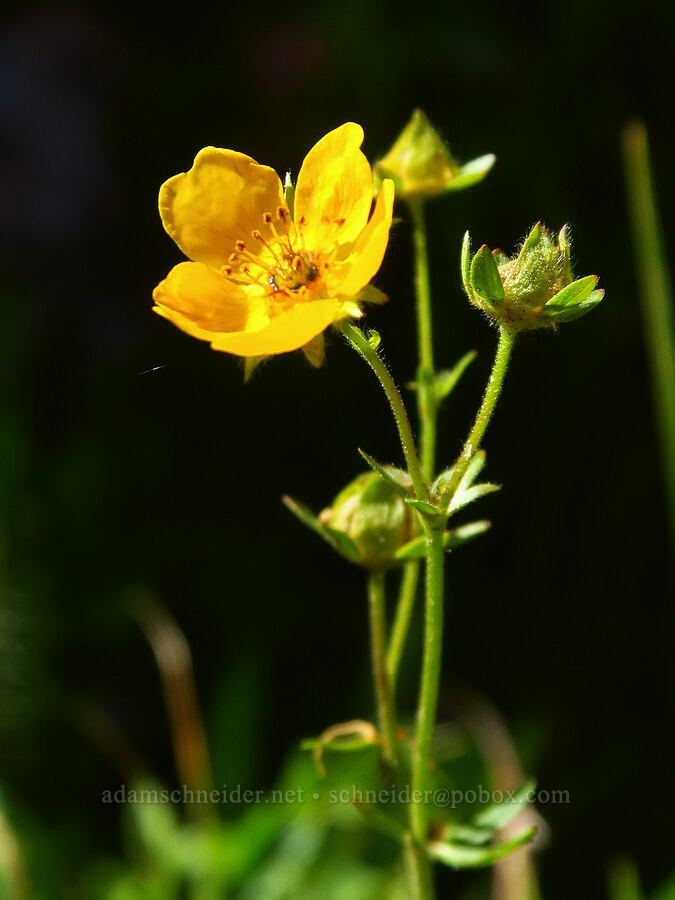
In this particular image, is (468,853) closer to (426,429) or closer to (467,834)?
(467,834)

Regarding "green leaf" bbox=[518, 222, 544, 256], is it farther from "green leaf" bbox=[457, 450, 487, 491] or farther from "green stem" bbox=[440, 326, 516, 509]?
Answer: "green leaf" bbox=[457, 450, 487, 491]

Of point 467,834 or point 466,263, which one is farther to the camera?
point 467,834

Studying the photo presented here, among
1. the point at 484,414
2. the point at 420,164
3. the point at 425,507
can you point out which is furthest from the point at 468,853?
the point at 420,164

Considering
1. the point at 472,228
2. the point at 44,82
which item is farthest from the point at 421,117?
the point at 44,82

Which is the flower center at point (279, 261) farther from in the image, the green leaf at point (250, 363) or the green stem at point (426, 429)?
the green leaf at point (250, 363)

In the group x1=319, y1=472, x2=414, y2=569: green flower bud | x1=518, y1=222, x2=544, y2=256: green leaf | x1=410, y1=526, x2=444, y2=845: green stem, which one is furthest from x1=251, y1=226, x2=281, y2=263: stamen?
x1=410, y1=526, x2=444, y2=845: green stem

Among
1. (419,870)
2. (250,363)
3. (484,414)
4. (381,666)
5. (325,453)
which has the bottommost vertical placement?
(419,870)

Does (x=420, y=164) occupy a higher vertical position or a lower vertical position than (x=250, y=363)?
higher
